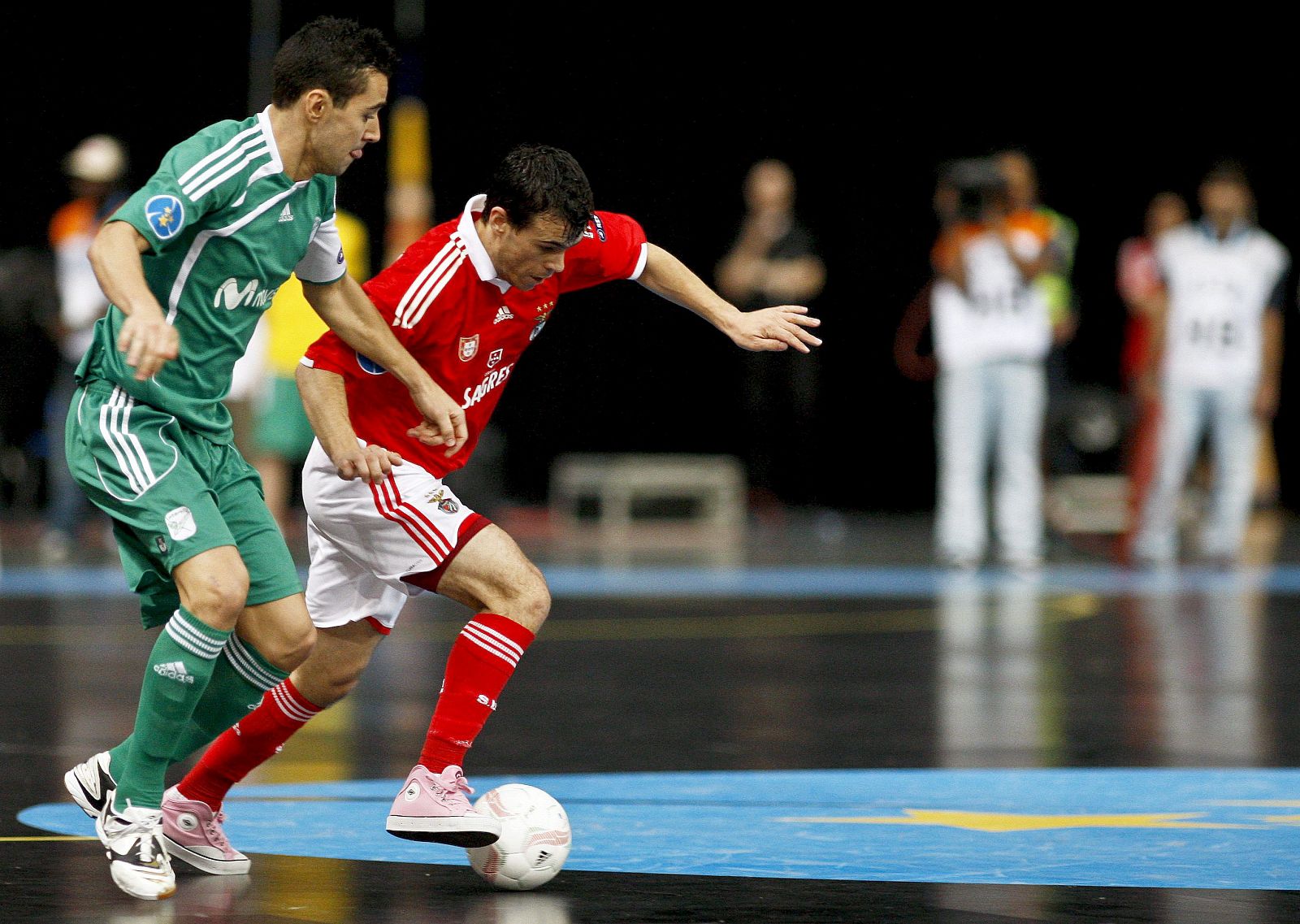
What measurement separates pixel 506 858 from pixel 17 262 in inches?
394

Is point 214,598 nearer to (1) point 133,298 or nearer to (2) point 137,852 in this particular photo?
(2) point 137,852

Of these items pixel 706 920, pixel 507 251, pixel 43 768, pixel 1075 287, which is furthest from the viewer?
pixel 1075 287

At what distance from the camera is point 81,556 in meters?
12.9

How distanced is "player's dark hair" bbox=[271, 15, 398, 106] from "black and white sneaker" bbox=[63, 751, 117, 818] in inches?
54.8

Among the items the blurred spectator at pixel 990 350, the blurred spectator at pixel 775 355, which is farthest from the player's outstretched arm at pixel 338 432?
the blurred spectator at pixel 775 355

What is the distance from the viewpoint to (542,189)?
4.32m

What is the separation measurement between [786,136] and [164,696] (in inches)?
582

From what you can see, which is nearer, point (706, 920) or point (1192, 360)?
point (706, 920)

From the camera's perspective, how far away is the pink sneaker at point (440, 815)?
4.09 metres

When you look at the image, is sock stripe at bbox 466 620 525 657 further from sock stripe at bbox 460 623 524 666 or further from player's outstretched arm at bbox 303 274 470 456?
player's outstretched arm at bbox 303 274 470 456

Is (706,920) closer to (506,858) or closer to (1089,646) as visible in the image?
(506,858)

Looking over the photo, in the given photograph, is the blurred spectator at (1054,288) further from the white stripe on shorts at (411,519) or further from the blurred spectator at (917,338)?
the white stripe on shorts at (411,519)

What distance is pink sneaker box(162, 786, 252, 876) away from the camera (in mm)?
4223

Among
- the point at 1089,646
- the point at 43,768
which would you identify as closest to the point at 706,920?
the point at 43,768
